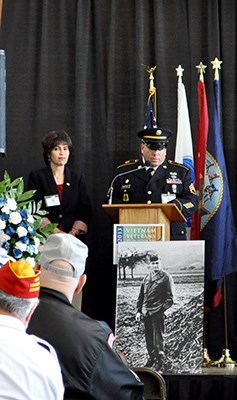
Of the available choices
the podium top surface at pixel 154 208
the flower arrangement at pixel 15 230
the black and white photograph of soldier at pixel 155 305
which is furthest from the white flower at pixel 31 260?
the podium top surface at pixel 154 208

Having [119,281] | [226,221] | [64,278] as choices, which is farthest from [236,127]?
[64,278]

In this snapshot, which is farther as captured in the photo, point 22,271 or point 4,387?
point 22,271

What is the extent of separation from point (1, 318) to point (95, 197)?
5516 millimetres

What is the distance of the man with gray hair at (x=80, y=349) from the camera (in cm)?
256

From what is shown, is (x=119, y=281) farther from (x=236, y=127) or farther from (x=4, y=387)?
(x=4, y=387)

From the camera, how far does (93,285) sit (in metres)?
7.44

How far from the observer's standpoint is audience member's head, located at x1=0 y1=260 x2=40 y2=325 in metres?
2.08

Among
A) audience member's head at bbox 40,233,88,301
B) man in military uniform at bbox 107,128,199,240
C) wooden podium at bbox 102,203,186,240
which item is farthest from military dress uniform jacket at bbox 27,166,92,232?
audience member's head at bbox 40,233,88,301

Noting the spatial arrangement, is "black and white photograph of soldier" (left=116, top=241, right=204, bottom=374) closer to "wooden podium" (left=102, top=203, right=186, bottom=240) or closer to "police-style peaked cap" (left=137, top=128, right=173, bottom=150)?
"wooden podium" (left=102, top=203, right=186, bottom=240)

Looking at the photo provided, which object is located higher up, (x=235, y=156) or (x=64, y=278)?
(x=235, y=156)

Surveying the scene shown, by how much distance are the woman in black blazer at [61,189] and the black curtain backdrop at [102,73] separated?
63 cm

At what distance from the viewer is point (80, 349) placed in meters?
2.57

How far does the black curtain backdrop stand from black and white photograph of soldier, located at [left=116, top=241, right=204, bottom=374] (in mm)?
2140

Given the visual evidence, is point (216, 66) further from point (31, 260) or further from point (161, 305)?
point (31, 260)
